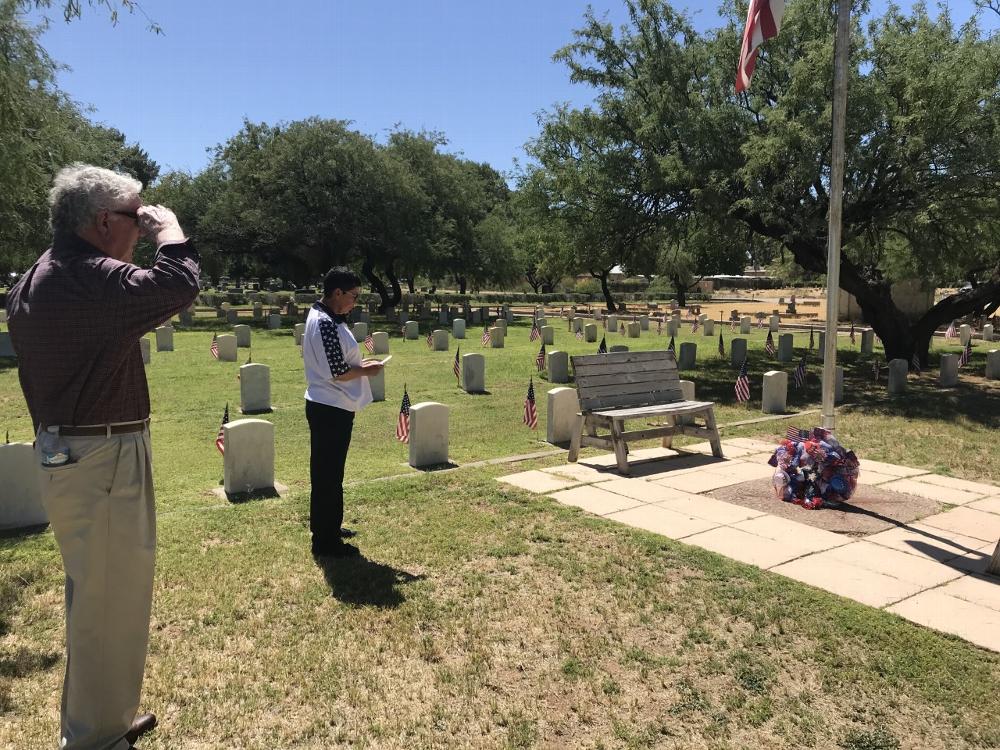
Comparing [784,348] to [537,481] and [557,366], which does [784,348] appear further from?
[537,481]

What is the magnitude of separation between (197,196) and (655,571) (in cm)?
3262

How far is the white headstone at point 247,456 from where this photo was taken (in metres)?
6.79

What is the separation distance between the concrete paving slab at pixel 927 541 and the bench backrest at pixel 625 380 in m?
3.13

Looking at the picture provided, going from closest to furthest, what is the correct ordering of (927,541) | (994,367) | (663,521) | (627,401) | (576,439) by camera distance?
(927,541)
(663,521)
(576,439)
(627,401)
(994,367)

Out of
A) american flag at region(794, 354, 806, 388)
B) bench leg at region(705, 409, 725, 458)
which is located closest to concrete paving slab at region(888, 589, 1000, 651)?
bench leg at region(705, 409, 725, 458)

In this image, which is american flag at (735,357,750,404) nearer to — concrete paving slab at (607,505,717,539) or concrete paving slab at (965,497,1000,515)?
concrete paving slab at (965,497,1000,515)

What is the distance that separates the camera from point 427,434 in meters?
8.10

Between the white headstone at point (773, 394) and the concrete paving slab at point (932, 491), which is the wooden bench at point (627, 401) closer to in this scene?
the concrete paving slab at point (932, 491)

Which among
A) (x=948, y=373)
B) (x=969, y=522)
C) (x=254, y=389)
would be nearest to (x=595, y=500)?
(x=969, y=522)

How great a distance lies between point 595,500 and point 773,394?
639 cm

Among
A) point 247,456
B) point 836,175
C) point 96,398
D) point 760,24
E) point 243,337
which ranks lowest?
point 247,456

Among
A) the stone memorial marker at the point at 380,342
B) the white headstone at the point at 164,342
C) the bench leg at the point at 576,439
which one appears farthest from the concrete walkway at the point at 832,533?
the white headstone at the point at 164,342

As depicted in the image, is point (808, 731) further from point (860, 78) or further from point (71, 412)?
point (860, 78)

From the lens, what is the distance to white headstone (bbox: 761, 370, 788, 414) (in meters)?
12.1
